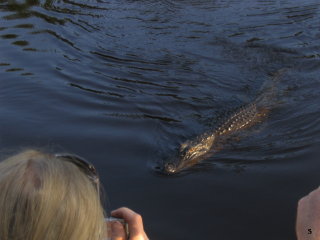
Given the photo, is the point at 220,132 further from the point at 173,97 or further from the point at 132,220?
the point at 132,220

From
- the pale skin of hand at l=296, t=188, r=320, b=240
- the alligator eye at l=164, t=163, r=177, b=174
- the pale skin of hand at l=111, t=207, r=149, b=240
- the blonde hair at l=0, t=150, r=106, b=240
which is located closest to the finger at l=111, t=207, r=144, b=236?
the pale skin of hand at l=111, t=207, r=149, b=240

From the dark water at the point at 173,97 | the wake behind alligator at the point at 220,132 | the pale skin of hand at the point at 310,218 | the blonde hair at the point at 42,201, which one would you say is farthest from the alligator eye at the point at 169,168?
the blonde hair at the point at 42,201

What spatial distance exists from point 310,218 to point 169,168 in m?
3.27

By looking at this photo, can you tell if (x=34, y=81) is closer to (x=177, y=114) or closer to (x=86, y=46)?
(x=86, y=46)

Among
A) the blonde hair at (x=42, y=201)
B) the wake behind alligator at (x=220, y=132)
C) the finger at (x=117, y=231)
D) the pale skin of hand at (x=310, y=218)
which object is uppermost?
the blonde hair at (x=42, y=201)

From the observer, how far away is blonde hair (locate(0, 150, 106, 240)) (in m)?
1.55

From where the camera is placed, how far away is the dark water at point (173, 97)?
4477 mm

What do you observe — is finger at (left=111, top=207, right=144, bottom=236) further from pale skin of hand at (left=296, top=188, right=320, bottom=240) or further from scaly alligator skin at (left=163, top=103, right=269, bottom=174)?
scaly alligator skin at (left=163, top=103, right=269, bottom=174)

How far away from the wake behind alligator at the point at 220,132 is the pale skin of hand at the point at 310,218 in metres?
3.17

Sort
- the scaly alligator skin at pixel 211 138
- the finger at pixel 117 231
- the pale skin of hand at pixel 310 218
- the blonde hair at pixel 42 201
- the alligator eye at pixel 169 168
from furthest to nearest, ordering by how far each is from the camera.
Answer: the scaly alligator skin at pixel 211 138, the alligator eye at pixel 169 168, the finger at pixel 117 231, the pale skin of hand at pixel 310 218, the blonde hair at pixel 42 201

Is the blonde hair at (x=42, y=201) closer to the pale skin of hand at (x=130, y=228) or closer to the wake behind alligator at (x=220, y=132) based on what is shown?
the pale skin of hand at (x=130, y=228)

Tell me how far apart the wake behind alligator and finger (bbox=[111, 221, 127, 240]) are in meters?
2.70

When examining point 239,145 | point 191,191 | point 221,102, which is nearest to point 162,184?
point 191,191

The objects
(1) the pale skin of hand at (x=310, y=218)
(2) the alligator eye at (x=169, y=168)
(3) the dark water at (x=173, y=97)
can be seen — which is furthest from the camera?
(2) the alligator eye at (x=169, y=168)
